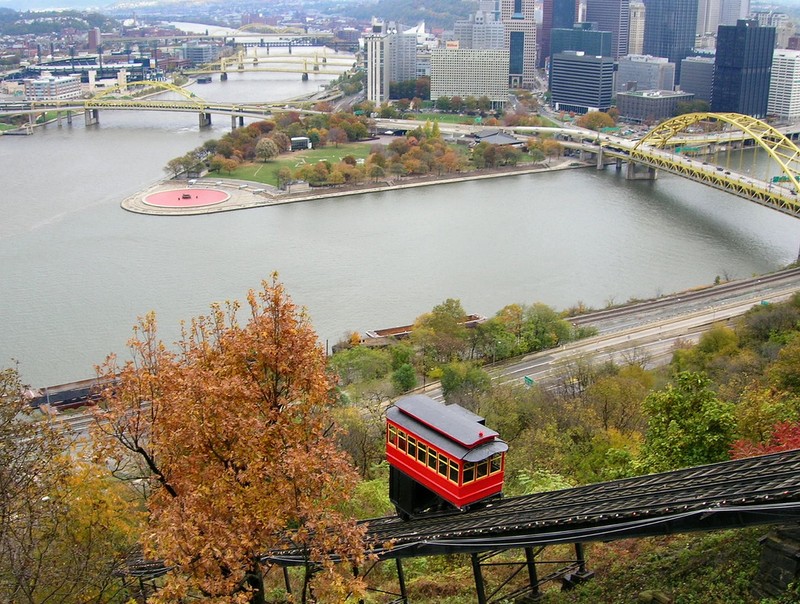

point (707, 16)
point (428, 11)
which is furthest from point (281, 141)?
point (428, 11)

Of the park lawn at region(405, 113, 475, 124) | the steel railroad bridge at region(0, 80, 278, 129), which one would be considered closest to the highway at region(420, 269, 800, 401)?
the park lawn at region(405, 113, 475, 124)

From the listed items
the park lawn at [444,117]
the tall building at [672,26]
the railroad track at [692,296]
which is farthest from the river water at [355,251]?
the tall building at [672,26]

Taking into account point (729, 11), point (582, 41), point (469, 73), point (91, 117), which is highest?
point (729, 11)

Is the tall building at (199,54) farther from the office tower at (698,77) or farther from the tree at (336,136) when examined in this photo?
the tree at (336,136)

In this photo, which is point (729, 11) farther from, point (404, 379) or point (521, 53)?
point (404, 379)

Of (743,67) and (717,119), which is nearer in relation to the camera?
(717,119)

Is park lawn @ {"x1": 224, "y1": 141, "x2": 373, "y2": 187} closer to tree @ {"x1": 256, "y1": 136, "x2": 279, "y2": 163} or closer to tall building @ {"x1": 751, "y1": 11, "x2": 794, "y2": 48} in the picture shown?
tree @ {"x1": 256, "y1": 136, "x2": 279, "y2": 163}
